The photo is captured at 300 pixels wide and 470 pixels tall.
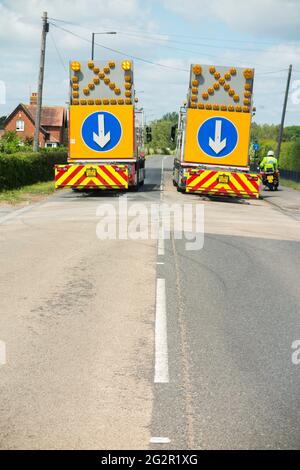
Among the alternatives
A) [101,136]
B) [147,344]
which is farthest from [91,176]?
[147,344]

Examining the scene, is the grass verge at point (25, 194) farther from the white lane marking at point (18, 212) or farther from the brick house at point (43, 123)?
the brick house at point (43, 123)

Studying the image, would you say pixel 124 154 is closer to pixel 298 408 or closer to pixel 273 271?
pixel 273 271

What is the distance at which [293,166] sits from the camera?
50.5m

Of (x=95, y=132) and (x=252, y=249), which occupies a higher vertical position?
(x=95, y=132)

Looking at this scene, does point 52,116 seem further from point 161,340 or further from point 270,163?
point 161,340

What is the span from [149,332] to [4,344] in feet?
4.58

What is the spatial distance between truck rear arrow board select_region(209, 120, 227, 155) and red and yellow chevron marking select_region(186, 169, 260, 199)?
2.47 feet

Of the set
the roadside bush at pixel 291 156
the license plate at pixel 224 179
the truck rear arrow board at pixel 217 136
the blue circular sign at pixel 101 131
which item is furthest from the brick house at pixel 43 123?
the license plate at pixel 224 179

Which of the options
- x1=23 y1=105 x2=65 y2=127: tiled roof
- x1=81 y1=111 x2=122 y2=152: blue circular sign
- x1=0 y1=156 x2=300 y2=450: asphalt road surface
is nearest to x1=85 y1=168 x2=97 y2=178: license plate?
x1=81 y1=111 x2=122 y2=152: blue circular sign

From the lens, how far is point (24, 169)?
28.2 meters

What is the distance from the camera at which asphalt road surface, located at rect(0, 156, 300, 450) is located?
4508 mm

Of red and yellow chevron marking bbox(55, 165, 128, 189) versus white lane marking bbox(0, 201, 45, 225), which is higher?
red and yellow chevron marking bbox(55, 165, 128, 189)

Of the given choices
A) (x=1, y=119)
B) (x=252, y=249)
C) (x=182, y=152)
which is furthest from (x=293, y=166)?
(x=1, y=119)

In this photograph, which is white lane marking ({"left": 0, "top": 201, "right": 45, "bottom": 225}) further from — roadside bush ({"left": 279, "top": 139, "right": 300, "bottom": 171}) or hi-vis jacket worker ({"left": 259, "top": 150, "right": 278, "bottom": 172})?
roadside bush ({"left": 279, "top": 139, "right": 300, "bottom": 171})
